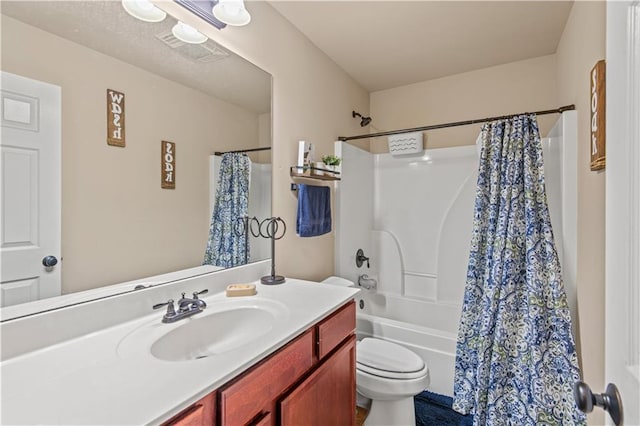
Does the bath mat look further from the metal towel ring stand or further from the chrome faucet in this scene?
the chrome faucet

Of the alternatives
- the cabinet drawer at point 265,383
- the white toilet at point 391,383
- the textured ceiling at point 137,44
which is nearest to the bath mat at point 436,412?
the white toilet at point 391,383

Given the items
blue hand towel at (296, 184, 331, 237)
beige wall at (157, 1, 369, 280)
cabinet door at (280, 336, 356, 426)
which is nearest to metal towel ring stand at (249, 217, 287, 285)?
beige wall at (157, 1, 369, 280)

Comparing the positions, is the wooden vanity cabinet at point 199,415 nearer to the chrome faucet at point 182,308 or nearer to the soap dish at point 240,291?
the chrome faucet at point 182,308

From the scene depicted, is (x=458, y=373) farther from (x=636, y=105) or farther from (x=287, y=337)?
(x=636, y=105)

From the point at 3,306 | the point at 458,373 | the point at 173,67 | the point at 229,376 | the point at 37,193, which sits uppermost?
the point at 173,67

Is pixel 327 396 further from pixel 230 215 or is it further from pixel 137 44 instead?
pixel 137 44

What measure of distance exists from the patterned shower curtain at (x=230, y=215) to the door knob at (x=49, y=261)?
21.4 inches

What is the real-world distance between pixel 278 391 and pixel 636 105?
109cm

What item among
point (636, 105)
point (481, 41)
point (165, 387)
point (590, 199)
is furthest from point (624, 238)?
point (481, 41)

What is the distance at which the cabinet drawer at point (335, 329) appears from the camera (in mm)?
1194

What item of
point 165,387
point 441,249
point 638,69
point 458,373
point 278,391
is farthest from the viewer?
point 441,249

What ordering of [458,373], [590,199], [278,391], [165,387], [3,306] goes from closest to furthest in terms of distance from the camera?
[165,387] → [3,306] → [278,391] → [590,199] → [458,373]

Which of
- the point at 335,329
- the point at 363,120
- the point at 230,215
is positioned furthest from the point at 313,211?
the point at 363,120

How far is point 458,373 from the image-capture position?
73.1 inches
